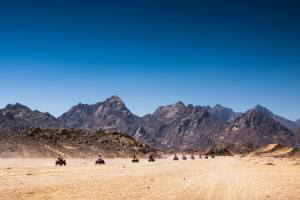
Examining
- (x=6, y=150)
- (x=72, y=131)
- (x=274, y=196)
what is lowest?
(x=274, y=196)

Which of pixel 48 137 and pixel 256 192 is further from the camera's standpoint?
pixel 48 137

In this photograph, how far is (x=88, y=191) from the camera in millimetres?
15078

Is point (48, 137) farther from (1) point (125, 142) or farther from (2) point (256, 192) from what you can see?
(2) point (256, 192)

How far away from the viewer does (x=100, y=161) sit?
46.7 m

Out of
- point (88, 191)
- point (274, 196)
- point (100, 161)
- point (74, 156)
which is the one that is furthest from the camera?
point (74, 156)

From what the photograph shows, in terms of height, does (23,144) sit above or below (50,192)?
above

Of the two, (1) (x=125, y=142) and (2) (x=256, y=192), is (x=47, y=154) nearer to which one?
(1) (x=125, y=142)

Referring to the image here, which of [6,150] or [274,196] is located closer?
[274,196]

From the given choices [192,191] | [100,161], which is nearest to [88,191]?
[192,191]

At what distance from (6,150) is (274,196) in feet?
164

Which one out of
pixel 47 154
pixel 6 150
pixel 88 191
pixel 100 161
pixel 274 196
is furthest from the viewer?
pixel 47 154

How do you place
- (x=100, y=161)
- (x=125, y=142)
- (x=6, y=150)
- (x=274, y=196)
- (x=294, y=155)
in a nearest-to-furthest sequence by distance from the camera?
(x=274, y=196), (x=100, y=161), (x=6, y=150), (x=294, y=155), (x=125, y=142)

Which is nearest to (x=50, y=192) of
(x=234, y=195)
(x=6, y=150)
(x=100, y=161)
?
(x=234, y=195)

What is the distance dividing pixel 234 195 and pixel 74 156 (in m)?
52.4
